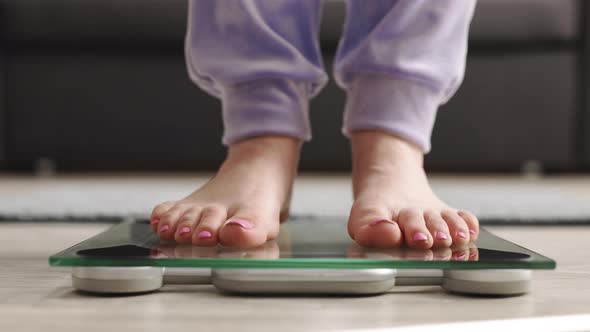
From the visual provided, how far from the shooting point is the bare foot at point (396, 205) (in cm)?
57

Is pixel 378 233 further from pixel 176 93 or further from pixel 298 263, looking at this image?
pixel 176 93

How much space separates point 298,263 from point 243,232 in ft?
0.32

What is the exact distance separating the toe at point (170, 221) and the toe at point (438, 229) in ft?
0.68

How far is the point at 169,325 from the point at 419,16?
17.5 inches

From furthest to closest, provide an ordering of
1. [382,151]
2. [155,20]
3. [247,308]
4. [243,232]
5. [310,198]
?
[155,20]
[310,198]
[382,151]
[243,232]
[247,308]

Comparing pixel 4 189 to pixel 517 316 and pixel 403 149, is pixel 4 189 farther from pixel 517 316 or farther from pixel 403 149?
pixel 517 316

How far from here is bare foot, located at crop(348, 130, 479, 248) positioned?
0.57m

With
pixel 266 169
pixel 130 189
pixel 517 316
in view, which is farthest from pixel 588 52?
pixel 517 316

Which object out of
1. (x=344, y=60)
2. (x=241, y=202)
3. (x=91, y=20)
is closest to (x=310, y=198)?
(x=344, y=60)

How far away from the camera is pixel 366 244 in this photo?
22.4 inches

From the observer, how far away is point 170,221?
0.61 m

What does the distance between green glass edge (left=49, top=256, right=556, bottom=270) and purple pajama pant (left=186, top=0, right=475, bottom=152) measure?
28 centimetres

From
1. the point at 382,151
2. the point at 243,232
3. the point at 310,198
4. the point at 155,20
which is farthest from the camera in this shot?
the point at 155,20

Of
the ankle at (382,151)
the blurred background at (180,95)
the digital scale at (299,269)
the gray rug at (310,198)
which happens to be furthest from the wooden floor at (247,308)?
the blurred background at (180,95)
